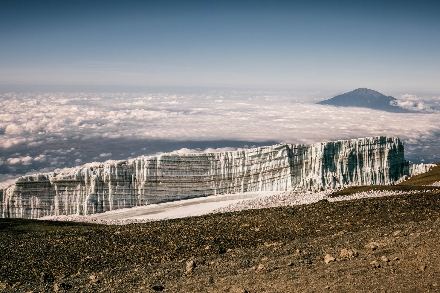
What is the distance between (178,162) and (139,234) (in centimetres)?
4548

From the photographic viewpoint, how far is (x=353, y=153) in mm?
76625

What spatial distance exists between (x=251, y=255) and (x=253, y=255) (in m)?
0.11

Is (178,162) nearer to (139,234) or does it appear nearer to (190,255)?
(139,234)

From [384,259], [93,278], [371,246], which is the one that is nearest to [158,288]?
[93,278]

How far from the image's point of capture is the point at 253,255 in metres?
17.1

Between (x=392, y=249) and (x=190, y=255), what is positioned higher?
(x=392, y=249)

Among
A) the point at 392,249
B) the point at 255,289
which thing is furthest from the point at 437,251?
the point at 255,289

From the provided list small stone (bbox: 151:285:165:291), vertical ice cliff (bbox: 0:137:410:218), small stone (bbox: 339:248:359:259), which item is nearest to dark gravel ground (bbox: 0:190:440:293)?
small stone (bbox: 151:285:165:291)

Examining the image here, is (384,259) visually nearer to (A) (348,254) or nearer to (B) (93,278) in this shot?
(A) (348,254)

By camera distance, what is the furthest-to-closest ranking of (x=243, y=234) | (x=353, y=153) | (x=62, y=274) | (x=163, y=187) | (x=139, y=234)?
(x=353, y=153)
(x=163, y=187)
(x=139, y=234)
(x=243, y=234)
(x=62, y=274)

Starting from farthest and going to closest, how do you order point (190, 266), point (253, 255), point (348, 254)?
point (253, 255) < point (190, 266) < point (348, 254)

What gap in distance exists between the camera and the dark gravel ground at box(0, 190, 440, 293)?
13.3 meters

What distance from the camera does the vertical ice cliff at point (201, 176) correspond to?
64.9 m

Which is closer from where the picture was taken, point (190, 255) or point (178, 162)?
point (190, 255)
